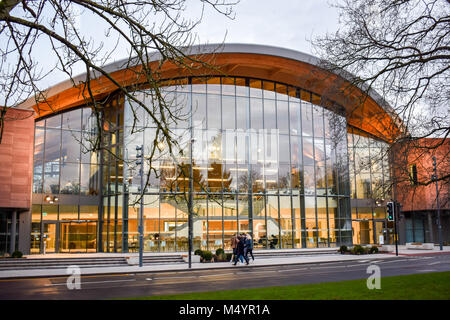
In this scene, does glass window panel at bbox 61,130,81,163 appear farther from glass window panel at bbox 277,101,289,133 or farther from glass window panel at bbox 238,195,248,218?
glass window panel at bbox 277,101,289,133

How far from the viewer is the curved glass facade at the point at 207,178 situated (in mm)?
33438

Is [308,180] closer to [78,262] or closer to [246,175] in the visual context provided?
[246,175]

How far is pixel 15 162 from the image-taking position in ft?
96.8

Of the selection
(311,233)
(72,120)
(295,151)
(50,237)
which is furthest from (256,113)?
(50,237)

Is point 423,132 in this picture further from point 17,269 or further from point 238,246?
point 17,269

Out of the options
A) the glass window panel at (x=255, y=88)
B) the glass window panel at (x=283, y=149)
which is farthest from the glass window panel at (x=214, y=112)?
the glass window panel at (x=283, y=149)

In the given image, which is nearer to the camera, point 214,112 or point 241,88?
point 214,112

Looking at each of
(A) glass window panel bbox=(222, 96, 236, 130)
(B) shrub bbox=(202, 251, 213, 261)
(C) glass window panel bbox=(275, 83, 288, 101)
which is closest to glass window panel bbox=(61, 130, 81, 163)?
(A) glass window panel bbox=(222, 96, 236, 130)

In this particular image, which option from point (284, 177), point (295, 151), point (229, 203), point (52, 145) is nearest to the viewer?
point (52, 145)

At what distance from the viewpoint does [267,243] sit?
1395 inches

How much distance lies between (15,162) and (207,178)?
13.4 meters

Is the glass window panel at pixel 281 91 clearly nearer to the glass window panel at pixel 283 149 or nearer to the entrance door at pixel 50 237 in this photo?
the glass window panel at pixel 283 149

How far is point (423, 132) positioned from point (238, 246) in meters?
14.7
